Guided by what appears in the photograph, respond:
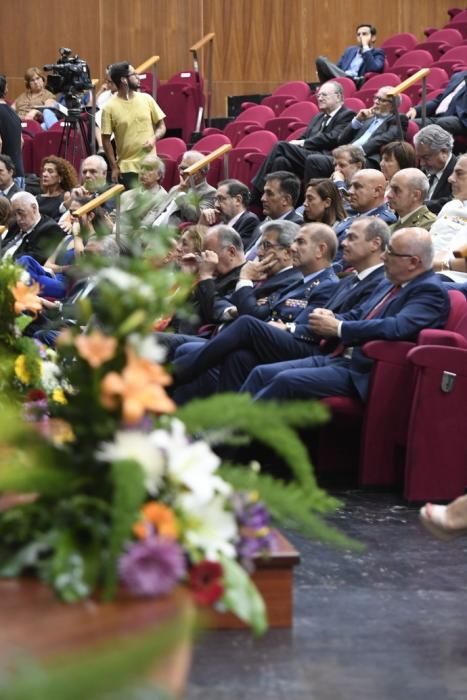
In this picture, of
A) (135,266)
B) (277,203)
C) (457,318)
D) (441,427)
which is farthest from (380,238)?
(135,266)

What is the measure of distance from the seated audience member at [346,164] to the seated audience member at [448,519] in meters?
3.80

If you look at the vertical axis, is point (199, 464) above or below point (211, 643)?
above

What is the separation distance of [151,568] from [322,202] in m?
4.25

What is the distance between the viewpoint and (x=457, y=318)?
441cm

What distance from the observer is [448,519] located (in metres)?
2.82

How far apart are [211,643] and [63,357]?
2.34ft

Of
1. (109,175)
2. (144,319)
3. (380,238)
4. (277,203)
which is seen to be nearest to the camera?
(144,319)

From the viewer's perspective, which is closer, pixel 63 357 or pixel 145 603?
pixel 145 603

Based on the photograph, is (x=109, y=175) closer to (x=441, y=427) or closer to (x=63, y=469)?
(x=441, y=427)

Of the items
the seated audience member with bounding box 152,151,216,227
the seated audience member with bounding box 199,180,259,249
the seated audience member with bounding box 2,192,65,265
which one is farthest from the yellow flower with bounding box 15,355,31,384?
the seated audience member with bounding box 152,151,216,227

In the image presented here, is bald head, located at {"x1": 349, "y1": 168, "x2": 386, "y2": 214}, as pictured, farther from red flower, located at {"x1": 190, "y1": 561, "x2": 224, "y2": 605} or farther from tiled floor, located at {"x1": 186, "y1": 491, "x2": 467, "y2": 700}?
red flower, located at {"x1": 190, "y1": 561, "x2": 224, "y2": 605}

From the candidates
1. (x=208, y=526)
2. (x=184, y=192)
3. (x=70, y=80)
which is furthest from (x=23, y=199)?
(x=208, y=526)

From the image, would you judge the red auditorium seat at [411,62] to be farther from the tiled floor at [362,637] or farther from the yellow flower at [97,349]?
the yellow flower at [97,349]

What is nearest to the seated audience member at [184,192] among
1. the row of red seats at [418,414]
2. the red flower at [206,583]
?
the row of red seats at [418,414]
